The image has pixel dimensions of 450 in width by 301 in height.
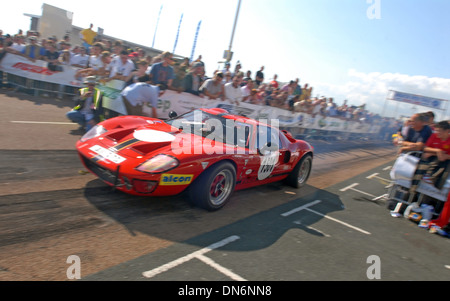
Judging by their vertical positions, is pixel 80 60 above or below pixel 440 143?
above

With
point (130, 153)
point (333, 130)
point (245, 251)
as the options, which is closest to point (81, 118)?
point (130, 153)

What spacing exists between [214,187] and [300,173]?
2888 mm

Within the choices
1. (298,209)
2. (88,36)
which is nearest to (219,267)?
(298,209)

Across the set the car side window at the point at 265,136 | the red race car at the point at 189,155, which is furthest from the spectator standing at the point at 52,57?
the car side window at the point at 265,136

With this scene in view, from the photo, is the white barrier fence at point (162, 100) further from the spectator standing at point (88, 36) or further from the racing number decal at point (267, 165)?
the racing number decal at point (267, 165)

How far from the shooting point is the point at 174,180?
362 centimetres

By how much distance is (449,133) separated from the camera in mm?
5094

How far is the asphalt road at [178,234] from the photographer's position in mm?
2688

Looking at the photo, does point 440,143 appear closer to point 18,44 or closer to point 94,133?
point 94,133

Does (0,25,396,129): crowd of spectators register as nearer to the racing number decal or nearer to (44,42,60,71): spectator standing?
(44,42,60,71): spectator standing

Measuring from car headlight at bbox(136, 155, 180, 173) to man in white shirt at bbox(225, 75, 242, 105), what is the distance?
22.0ft

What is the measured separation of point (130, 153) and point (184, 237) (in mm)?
Result: 1239

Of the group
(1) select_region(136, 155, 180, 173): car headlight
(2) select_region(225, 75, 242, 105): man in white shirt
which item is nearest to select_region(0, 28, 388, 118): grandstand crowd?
(2) select_region(225, 75, 242, 105): man in white shirt
